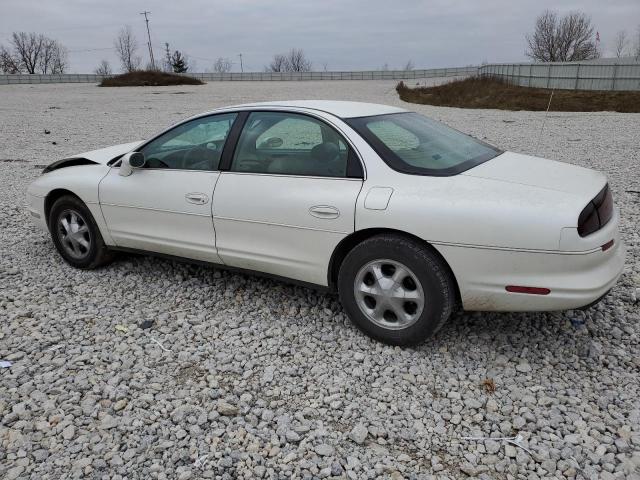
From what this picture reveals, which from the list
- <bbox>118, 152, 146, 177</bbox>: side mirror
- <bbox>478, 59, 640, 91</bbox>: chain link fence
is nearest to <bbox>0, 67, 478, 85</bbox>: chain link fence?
<bbox>478, 59, 640, 91</bbox>: chain link fence

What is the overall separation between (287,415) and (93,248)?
2737 millimetres

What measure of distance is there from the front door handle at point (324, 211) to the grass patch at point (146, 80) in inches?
1701

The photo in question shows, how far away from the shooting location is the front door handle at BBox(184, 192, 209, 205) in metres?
3.84

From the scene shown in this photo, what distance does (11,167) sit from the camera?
383 inches

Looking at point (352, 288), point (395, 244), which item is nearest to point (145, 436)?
point (352, 288)

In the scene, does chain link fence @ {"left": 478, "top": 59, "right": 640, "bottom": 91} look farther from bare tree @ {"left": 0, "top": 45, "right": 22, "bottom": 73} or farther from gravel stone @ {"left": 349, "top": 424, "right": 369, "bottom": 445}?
bare tree @ {"left": 0, "top": 45, "right": 22, "bottom": 73}

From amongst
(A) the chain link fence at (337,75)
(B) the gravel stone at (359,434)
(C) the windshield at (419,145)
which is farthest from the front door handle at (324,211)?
(A) the chain link fence at (337,75)

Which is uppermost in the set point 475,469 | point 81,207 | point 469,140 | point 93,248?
point 469,140

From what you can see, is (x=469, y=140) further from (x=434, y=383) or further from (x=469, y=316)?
(x=434, y=383)

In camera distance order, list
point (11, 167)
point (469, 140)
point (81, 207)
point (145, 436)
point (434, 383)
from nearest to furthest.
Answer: point (145, 436)
point (434, 383)
point (469, 140)
point (81, 207)
point (11, 167)

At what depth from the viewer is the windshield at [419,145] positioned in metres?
3.30

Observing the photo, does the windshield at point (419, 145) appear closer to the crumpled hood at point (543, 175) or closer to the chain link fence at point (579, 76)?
the crumpled hood at point (543, 175)

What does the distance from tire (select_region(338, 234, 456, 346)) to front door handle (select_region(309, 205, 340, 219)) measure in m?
0.25

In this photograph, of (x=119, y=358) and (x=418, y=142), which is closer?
(x=119, y=358)
